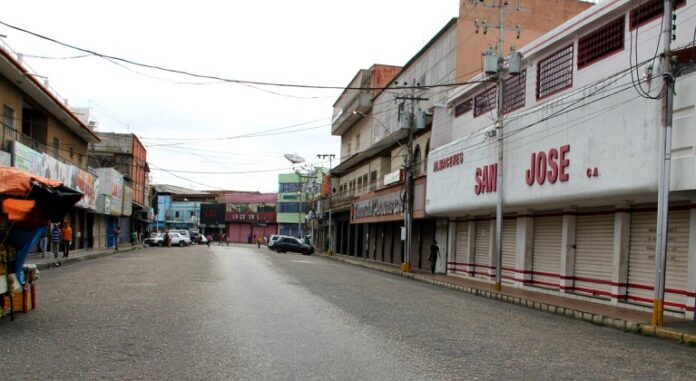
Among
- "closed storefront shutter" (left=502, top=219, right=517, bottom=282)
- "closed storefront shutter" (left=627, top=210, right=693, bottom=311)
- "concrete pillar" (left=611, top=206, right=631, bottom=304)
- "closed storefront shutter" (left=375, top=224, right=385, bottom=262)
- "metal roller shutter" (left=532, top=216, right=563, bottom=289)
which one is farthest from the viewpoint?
"closed storefront shutter" (left=375, top=224, right=385, bottom=262)

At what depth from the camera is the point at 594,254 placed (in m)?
18.8

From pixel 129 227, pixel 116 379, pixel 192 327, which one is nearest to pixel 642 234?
pixel 192 327

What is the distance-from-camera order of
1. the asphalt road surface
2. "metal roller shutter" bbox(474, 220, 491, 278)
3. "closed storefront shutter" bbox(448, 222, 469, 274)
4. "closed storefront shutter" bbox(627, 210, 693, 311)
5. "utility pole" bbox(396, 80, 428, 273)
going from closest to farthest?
the asphalt road surface → "closed storefront shutter" bbox(627, 210, 693, 311) → "metal roller shutter" bbox(474, 220, 491, 278) → "closed storefront shutter" bbox(448, 222, 469, 274) → "utility pole" bbox(396, 80, 428, 273)

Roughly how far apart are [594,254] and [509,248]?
5.63 m

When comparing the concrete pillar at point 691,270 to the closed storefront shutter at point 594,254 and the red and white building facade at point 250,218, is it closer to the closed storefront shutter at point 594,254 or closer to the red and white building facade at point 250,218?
the closed storefront shutter at point 594,254

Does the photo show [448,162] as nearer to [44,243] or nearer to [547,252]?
[547,252]

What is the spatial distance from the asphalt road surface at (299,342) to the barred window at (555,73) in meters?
8.80

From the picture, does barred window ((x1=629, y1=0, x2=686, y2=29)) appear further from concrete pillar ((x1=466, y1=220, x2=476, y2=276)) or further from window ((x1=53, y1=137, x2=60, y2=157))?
window ((x1=53, y1=137, x2=60, y2=157))

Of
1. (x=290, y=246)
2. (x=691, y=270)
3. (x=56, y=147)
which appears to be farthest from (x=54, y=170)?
(x=290, y=246)

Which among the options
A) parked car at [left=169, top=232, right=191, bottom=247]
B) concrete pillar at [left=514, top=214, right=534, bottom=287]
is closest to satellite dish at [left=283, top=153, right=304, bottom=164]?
parked car at [left=169, top=232, right=191, bottom=247]

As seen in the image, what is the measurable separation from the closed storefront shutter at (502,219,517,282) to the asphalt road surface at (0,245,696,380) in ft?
30.3

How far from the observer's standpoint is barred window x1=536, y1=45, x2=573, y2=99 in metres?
19.9

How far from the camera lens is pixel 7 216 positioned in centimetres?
955

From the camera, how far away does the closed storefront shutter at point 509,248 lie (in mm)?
23859
